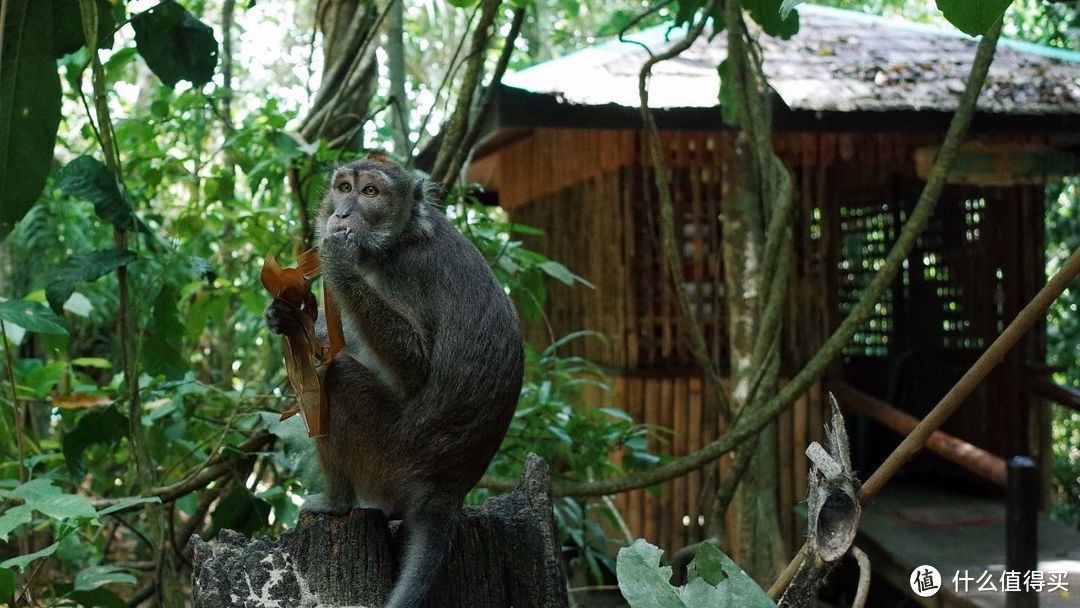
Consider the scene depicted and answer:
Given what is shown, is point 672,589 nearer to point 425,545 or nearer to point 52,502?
point 425,545

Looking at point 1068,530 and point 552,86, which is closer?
point 552,86

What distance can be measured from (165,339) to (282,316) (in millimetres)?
1366

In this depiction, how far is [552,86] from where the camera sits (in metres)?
6.75

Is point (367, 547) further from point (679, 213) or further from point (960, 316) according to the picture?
point (960, 316)

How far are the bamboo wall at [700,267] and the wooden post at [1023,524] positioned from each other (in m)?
2.47

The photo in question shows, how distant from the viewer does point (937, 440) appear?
24.0ft

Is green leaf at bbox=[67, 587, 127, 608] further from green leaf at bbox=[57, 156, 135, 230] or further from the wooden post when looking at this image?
the wooden post

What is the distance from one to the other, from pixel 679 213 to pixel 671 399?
1434 mm

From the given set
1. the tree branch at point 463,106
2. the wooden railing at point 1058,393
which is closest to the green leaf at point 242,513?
the tree branch at point 463,106

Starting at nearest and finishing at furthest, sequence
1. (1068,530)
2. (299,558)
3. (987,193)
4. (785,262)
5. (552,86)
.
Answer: (299,558) → (785,262) → (552,86) → (1068,530) → (987,193)

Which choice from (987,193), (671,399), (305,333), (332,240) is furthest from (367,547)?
(987,193)

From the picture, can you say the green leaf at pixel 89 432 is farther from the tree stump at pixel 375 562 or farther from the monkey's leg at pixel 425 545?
the monkey's leg at pixel 425 545

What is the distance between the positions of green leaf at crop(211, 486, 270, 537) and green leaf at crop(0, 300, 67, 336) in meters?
1.11

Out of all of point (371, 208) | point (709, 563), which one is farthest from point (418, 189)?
point (709, 563)
